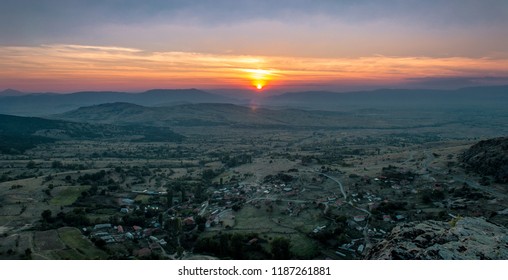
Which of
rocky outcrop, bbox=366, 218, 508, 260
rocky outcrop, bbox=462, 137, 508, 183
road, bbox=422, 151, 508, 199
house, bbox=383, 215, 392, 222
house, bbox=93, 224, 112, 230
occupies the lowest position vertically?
house, bbox=93, 224, 112, 230

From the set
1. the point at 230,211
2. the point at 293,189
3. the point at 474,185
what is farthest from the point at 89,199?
the point at 474,185

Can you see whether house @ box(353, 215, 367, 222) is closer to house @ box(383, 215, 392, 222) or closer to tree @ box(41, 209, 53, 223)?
house @ box(383, 215, 392, 222)

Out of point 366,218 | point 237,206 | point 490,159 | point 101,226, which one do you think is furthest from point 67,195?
point 490,159

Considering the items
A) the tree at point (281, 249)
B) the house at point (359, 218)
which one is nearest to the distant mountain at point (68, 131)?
the house at point (359, 218)

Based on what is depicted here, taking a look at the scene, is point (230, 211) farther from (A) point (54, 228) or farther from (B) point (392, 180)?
(B) point (392, 180)

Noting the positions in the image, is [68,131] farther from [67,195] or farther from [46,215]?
[46,215]

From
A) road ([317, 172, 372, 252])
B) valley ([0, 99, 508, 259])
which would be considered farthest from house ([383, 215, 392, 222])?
road ([317, 172, 372, 252])
